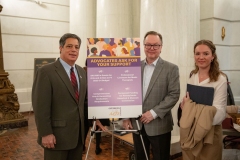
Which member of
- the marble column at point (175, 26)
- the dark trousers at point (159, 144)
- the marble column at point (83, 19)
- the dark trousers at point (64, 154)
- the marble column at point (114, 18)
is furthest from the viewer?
the marble column at point (83, 19)

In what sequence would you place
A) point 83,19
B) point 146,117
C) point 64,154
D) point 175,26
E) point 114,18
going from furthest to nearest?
1. point 83,19
2. point 114,18
3. point 175,26
4. point 146,117
5. point 64,154

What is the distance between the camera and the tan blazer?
2041 mm

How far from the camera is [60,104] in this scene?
7.32 ft

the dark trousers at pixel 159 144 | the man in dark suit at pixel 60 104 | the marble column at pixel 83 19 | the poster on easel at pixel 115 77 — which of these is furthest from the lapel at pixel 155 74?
the marble column at pixel 83 19

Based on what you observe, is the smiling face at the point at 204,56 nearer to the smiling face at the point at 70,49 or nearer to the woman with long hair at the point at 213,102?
the woman with long hair at the point at 213,102

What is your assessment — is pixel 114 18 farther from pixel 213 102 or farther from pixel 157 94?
pixel 213 102

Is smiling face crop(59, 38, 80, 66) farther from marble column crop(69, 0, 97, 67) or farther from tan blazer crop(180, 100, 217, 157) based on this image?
marble column crop(69, 0, 97, 67)

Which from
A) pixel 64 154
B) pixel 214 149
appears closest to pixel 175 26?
pixel 214 149

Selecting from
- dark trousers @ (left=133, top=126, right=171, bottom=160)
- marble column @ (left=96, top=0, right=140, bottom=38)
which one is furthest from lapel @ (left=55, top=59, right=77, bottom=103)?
marble column @ (left=96, top=0, right=140, bottom=38)

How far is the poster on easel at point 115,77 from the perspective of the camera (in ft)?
7.95

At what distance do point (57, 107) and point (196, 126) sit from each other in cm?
137

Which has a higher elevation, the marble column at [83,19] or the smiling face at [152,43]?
the marble column at [83,19]

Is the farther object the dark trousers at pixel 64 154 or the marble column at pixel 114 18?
the marble column at pixel 114 18

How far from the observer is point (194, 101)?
225 cm
